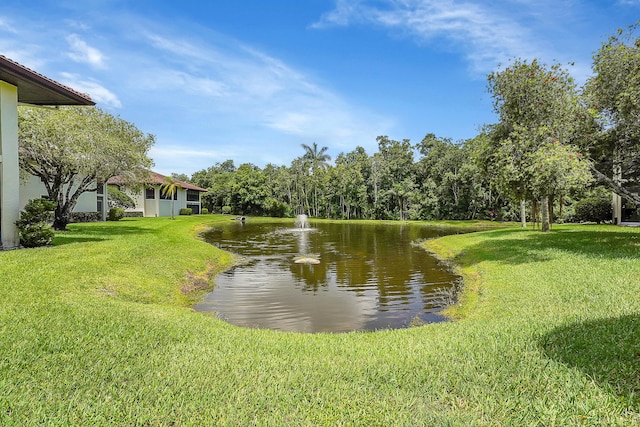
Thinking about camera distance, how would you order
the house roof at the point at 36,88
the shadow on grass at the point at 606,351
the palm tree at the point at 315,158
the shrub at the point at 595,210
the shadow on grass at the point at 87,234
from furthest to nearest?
the palm tree at the point at 315,158
the shrub at the point at 595,210
the shadow on grass at the point at 87,234
the house roof at the point at 36,88
the shadow on grass at the point at 606,351

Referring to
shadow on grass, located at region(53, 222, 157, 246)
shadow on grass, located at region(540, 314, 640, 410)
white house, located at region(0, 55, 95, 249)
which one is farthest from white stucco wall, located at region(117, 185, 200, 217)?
shadow on grass, located at region(540, 314, 640, 410)

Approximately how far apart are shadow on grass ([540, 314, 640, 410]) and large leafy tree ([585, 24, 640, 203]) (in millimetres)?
9628

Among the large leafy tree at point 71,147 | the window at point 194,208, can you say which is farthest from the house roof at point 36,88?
the window at point 194,208

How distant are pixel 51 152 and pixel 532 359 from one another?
2057 cm

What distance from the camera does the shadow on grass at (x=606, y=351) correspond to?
12.9 feet

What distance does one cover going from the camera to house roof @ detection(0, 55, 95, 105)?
37.2ft

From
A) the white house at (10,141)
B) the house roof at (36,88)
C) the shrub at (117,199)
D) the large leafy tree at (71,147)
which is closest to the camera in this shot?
the house roof at (36,88)

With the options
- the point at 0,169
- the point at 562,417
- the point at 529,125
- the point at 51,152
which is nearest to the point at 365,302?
the point at 562,417

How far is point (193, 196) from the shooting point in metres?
60.3

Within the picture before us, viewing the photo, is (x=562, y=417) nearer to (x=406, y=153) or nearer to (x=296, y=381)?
(x=296, y=381)

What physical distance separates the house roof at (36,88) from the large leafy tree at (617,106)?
19296 millimetres

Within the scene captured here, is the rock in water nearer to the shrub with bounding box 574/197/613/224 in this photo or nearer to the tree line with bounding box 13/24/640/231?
the tree line with bounding box 13/24/640/231

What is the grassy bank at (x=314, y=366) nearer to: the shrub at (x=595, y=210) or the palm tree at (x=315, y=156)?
the shrub at (x=595, y=210)

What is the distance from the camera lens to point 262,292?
40.4 ft
